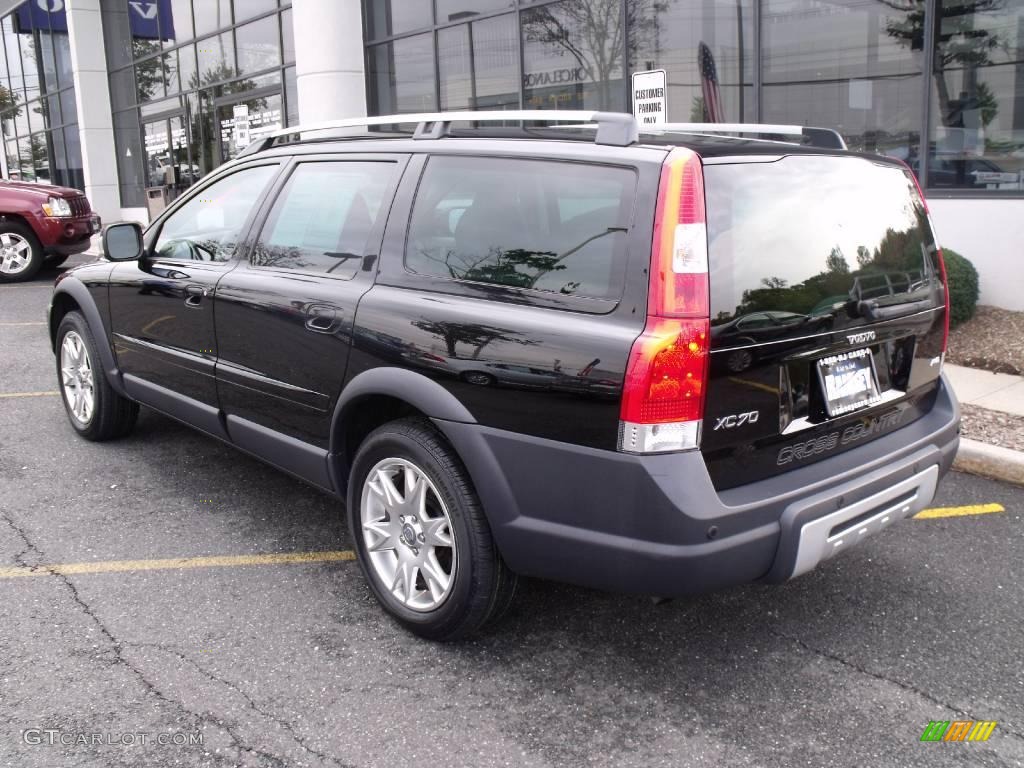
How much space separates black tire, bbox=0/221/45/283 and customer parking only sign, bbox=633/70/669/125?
9700mm

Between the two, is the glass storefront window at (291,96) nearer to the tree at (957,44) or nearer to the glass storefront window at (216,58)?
the glass storefront window at (216,58)

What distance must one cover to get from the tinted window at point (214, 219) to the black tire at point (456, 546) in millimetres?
1490

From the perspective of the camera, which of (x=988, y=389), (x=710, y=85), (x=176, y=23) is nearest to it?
(x=988, y=389)

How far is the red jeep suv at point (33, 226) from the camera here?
12758 millimetres

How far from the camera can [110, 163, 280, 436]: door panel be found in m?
4.18

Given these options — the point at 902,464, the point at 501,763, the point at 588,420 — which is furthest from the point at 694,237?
the point at 501,763

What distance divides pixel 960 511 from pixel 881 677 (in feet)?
5.72

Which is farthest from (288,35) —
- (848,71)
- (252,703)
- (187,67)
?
(252,703)

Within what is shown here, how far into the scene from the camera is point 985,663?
308cm

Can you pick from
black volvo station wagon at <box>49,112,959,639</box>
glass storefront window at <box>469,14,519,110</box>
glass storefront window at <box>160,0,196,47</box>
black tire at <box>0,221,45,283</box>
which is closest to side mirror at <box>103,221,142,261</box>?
black volvo station wagon at <box>49,112,959,639</box>

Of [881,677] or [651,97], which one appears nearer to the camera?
[881,677]

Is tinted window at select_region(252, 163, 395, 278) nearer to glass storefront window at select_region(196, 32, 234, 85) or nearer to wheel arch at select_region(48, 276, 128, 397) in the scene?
wheel arch at select_region(48, 276, 128, 397)

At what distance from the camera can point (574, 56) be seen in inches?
458

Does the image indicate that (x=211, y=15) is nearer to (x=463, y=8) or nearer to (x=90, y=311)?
(x=463, y=8)
